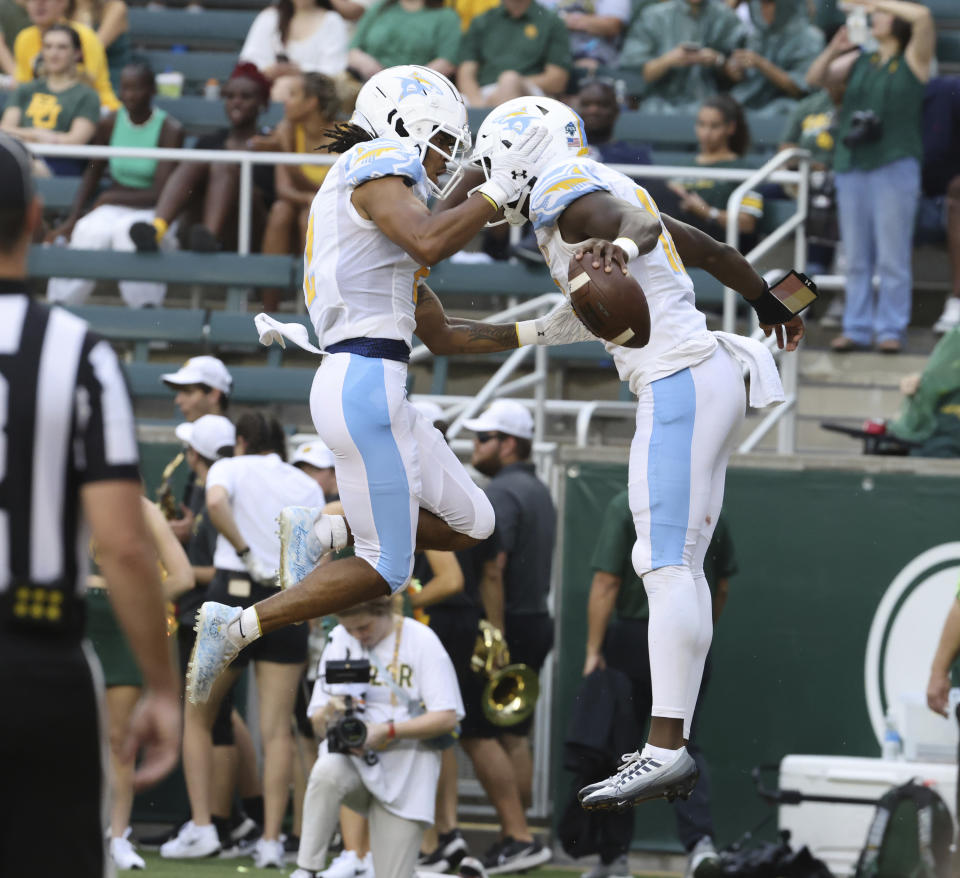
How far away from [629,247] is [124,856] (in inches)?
180

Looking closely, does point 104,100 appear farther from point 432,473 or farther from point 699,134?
point 432,473

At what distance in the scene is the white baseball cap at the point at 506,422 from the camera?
8672 mm

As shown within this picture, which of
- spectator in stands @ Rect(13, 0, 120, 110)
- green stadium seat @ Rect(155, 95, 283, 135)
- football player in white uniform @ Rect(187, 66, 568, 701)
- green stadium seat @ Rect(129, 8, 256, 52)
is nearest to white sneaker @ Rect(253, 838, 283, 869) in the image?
football player in white uniform @ Rect(187, 66, 568, 701)

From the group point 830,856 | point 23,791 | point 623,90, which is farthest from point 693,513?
point 623,90

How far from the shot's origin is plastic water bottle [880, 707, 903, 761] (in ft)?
27.0

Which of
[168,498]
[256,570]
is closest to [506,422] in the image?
[256,570]

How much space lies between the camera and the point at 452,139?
18.0 feet

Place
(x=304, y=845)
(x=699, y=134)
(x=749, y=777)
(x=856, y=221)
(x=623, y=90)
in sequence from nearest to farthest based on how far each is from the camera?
(x=304, y=845)
(x=749, y=777)
(x=856, y=221)
(x=699, y=134)
(x=623, y=90)

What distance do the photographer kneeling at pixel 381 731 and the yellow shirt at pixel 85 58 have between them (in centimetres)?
583

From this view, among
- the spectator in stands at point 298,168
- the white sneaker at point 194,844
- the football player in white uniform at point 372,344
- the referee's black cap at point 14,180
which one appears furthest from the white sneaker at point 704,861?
the referee's black cap at point 14,180

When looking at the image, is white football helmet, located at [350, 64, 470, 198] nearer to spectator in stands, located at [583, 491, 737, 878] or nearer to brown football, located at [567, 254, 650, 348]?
brown football, located at [567, 254, 650, 348]

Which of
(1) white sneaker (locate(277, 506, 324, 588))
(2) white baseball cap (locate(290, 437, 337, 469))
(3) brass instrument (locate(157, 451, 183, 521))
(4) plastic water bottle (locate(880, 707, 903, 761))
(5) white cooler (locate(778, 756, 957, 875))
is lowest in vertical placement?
(5) white cooler (locate(778, 756, 957, 875))

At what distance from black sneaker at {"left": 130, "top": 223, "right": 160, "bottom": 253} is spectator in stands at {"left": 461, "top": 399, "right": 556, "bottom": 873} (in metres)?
3.14

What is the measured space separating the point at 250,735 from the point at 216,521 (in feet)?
4.77
